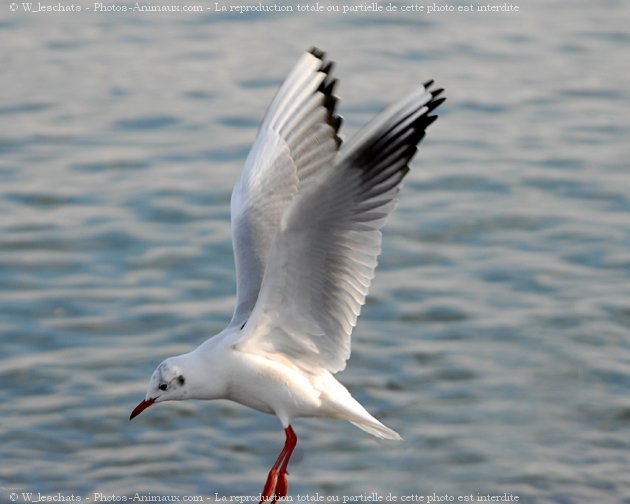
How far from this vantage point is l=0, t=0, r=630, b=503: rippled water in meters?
8.27

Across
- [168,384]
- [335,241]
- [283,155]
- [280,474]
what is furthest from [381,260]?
[335,241]

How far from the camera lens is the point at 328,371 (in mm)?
6934

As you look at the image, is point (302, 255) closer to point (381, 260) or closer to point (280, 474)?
point (280, 474)

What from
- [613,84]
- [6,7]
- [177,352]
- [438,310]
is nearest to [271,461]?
[177,352]

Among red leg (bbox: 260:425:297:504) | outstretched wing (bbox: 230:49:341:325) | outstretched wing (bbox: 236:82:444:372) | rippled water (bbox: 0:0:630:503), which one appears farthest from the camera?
rippled water (bbox: 0:0:630:503)

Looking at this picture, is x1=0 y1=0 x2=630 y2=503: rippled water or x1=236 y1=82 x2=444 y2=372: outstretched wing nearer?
x1=236 y1=82 x2=444 y2=372: outstretched wing

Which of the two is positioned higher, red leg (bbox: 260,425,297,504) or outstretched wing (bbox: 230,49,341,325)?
outstretched wing (bbox: 230,49,341,325)

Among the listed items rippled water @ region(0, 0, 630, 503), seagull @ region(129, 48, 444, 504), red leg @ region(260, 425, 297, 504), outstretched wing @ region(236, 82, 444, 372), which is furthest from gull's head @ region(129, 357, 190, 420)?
rippled water @ region(0, 0, 630, 503)

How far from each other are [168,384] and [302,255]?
106 cm

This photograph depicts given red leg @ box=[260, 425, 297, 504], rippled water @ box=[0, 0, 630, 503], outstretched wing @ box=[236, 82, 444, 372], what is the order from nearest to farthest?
outstretched wing @ box=[236, 82, 444, 372] < red leg @ box=[260, 425, 297, 504] < rippled water @ box=[0, 0, 630, 503]

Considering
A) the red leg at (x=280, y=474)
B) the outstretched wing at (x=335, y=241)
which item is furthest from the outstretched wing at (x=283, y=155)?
the red leg at (x=280, y=474)

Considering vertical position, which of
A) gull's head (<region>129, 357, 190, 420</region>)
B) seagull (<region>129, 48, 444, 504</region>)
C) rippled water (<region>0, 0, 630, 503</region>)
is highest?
seagull (<region>129, 48, 444, 504</region>)

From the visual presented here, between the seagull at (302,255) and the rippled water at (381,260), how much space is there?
137 cm

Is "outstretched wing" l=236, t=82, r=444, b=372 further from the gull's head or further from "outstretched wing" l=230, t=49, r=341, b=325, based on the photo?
"outstretched wing" l=230, t=49, r=341, b=325
